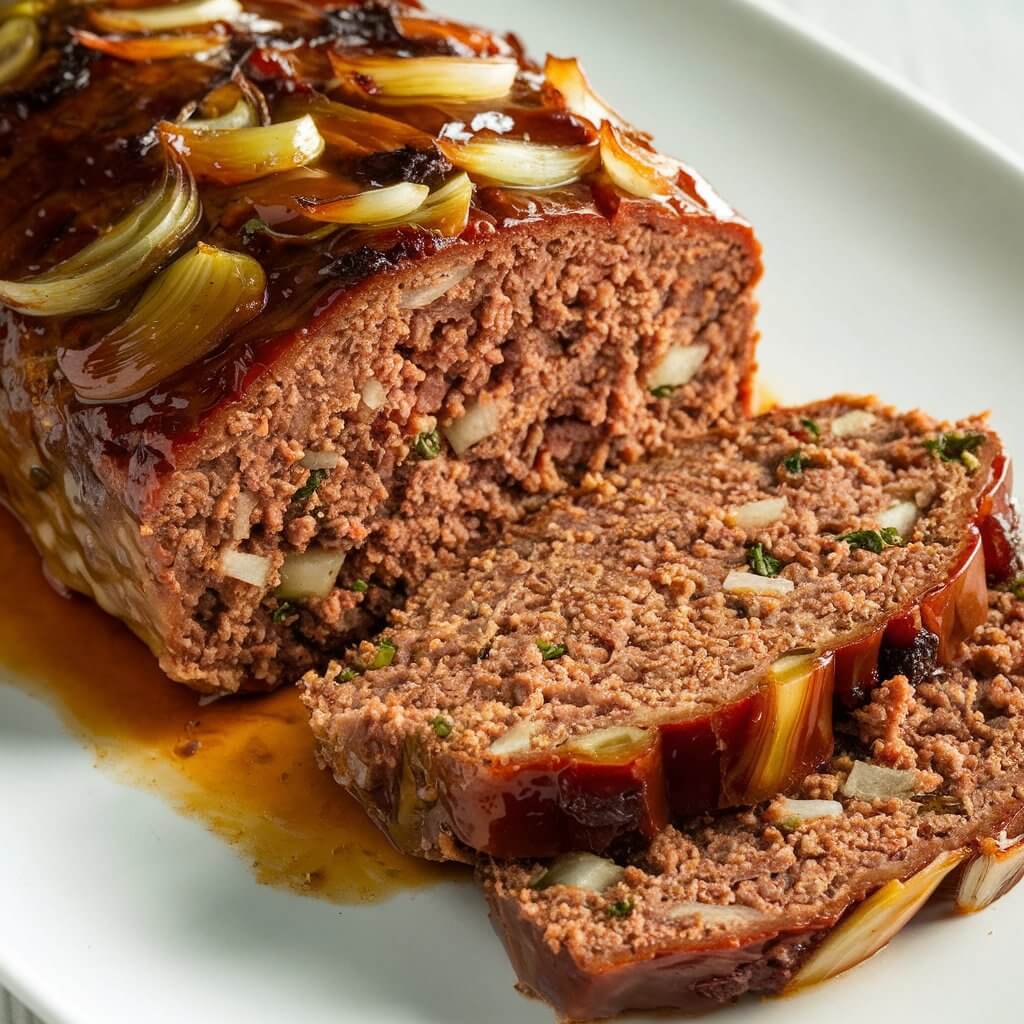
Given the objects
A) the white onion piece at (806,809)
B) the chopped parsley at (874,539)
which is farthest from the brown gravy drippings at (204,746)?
the chopped parsley at (874,539)

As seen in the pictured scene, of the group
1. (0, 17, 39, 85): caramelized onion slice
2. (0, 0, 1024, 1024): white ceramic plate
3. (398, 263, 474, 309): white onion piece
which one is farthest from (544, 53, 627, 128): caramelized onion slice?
(0, 17, 39, 85): caramelized onion slice

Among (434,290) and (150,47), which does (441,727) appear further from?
(150,47)

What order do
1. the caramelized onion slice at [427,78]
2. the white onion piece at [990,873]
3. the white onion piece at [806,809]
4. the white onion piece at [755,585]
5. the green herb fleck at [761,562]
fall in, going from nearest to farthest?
the white onion piece at [990,873] → the white onion piece at [806,809] → the white onion piece at [755,585] → the green herb fleck at [761,562] → the caramelized onion slice at [427,78]

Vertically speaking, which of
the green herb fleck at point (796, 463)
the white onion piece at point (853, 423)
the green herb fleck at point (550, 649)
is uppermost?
the white onion piece at point (853, 423)

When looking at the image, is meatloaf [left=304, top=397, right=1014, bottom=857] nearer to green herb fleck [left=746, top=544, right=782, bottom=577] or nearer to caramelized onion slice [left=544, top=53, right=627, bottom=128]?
green herb fleck [left=746, top=544, right=782, bottom=577]

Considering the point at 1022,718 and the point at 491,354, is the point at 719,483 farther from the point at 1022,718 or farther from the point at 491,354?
the point at 1022,718

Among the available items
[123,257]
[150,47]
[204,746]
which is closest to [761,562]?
[204,746]

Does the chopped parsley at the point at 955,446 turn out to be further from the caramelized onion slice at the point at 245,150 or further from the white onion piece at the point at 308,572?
the caramelized onion slice at the point at 245,150

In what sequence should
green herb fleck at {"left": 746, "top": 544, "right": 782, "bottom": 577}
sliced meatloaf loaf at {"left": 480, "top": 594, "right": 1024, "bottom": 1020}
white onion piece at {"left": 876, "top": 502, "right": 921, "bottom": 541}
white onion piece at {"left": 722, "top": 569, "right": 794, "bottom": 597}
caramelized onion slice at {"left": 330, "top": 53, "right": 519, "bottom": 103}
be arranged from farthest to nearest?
caramelized onion slice at {"left": 330, "top": 53, "right": 519, "bottom": 103} → white onion piece at {"left": 876, "top": 502, "right": 921, "bottom": 541} → green herb fleck at {"left": 746, "top": 544, "right": 782, "bottom": 577} → white onion piece at {"left": 722, "top": 569, "right": 794, "bottom": 597} → sliced meatloaf loaf at {"left": 480, "top": 594, "right": 1024, "bottom": 1020}
